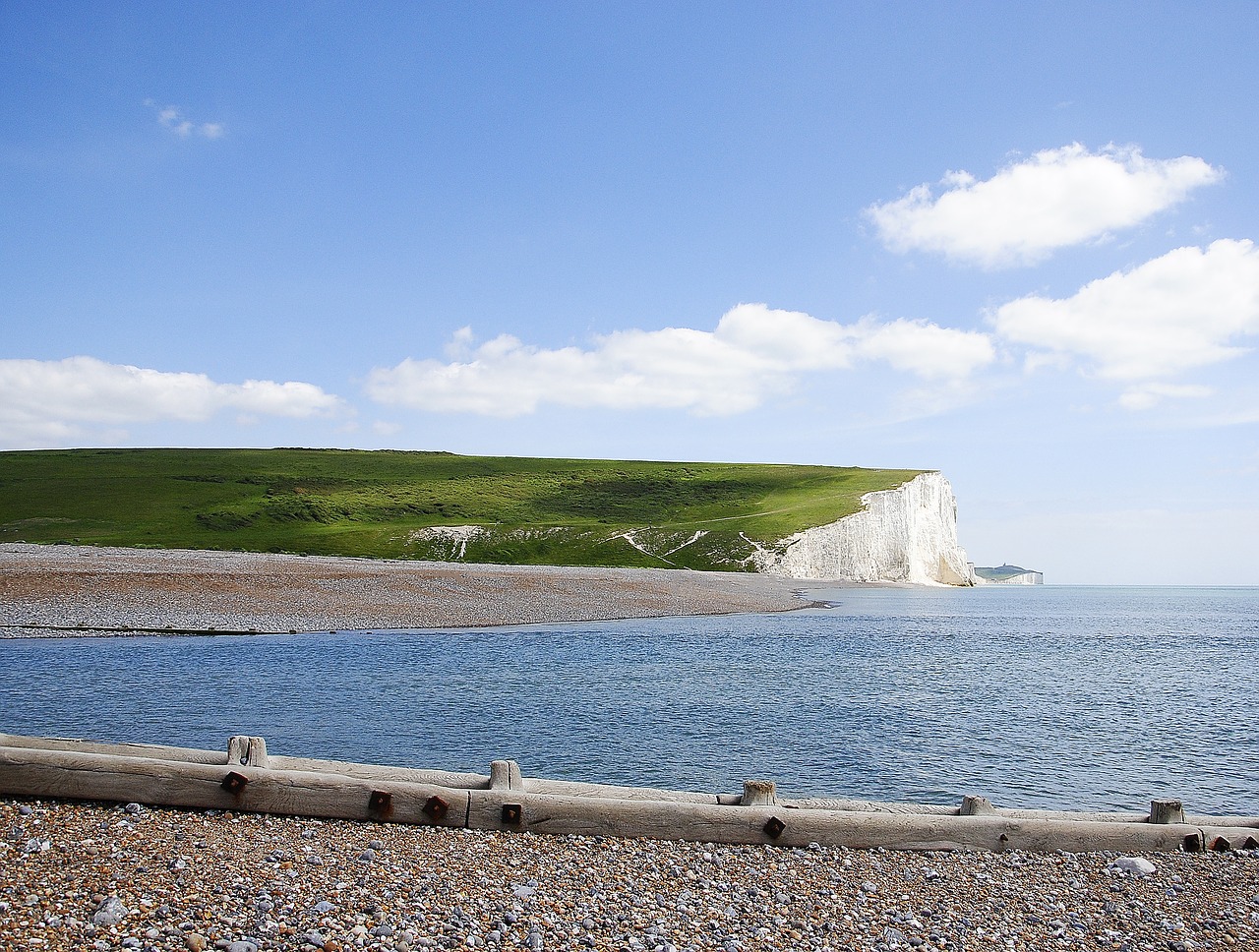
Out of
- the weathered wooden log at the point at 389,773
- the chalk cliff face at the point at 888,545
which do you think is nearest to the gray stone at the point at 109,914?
the weathered wooden log at the point at 389,773

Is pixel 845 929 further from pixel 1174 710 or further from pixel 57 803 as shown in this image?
pixel 1174 710

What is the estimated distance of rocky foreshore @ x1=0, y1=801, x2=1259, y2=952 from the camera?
783cm

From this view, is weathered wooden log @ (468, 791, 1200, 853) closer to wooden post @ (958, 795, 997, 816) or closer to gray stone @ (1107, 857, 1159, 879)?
wooden post @ (958, 795, 997, 816)

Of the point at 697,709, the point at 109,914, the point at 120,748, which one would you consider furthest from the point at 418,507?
the point at 109,914

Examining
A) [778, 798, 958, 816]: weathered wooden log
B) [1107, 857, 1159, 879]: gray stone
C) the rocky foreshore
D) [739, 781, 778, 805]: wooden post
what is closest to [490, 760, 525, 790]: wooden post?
the rocky foreshore

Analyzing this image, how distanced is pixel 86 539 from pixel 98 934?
12481 cm

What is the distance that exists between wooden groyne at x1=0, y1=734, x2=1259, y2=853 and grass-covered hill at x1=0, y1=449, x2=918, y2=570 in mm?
104095

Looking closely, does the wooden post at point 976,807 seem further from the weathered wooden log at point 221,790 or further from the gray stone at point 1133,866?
the weathered wooden log at point 221,790

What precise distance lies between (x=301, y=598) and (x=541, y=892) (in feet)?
153

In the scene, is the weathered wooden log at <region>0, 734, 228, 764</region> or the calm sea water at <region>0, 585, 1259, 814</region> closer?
the weathered wooden log at <region>0, 734, 228, 764</region>

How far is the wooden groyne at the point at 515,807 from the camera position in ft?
34.0

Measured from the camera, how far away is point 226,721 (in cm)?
1931

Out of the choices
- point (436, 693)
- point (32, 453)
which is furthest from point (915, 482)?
point (32, 453)

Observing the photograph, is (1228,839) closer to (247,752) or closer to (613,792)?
(613,792)
